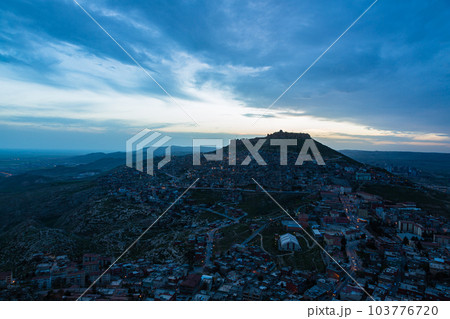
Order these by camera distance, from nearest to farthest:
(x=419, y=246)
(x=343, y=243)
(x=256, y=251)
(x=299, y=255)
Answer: (x=299, y=255) → (x=256, y=251) → (x=419, y=246) → (x=343, y=243)

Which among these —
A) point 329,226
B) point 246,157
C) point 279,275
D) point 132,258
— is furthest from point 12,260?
point 246,157

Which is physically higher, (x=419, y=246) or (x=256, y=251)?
(x=419, y=246)

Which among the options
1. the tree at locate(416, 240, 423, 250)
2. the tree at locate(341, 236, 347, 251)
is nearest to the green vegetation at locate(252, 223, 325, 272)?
the tree at locate(341, 236, 347, 251)

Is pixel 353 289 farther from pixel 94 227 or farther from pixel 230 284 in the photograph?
pixel 94 227

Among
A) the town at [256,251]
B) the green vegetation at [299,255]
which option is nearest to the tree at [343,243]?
the town at [256,251]

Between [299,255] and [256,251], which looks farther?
[256,251]

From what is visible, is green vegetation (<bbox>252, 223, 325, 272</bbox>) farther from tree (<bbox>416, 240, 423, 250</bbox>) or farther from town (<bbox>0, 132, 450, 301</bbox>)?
tree (<bbox>416, 240, 423, 250</bbox>)

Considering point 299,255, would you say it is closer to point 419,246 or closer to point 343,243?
point 343,243

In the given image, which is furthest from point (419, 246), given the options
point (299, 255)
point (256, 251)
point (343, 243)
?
point (256, 251)

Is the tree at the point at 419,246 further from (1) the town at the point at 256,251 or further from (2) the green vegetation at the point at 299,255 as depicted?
(2) the green vegetation at the point at 299,255

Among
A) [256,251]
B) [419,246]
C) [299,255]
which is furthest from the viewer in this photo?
[419,246]

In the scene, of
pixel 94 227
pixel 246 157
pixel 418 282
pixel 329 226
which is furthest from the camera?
pixel 246 157
